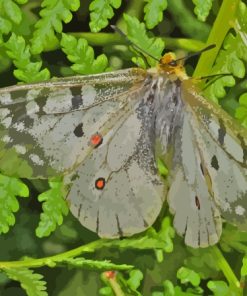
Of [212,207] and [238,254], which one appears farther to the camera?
[238,254]

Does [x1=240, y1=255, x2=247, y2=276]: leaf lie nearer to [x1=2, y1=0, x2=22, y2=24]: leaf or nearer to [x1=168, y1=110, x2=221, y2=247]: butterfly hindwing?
[x1=168, y1=110, x2=221, y2=247]: butterfly hindwing

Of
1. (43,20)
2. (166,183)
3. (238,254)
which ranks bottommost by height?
(238,254)

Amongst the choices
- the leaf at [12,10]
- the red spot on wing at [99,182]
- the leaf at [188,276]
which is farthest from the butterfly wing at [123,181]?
the leaf at [12,10]

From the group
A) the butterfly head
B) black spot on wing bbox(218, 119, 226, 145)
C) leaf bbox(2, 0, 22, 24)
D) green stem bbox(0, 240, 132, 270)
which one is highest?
leaf bbox(2, 0, 22, 24)

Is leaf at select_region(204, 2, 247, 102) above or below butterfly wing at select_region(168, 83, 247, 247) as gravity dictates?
above

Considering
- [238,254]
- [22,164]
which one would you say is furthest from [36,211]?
[238,254]

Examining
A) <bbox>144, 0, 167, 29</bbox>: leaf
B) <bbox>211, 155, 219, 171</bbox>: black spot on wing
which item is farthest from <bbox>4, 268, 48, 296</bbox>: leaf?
<bbox>144, 0, 167, 29</bbox>: leaf

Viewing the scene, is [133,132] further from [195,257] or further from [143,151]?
[195,257]
